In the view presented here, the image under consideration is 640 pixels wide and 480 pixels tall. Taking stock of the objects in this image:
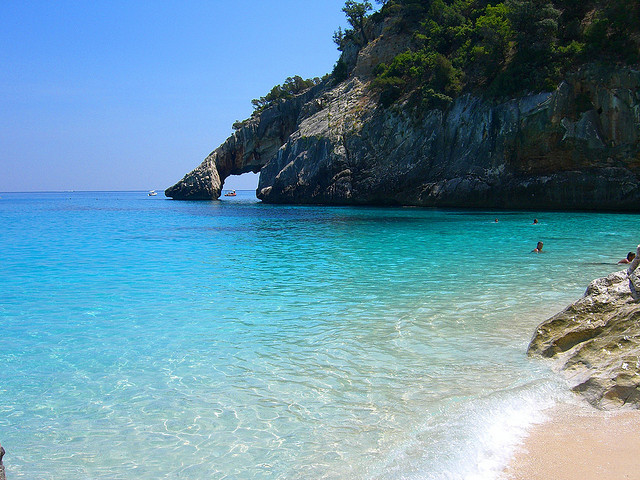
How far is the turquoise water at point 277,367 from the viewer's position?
493 cm

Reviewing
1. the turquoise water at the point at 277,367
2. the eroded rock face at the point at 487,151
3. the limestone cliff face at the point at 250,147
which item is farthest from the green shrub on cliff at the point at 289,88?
the turquoise water at the point at 277,367

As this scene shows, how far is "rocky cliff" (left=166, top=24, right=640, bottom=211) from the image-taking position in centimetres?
3653

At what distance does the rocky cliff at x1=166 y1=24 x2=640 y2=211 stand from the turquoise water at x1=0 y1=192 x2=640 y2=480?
24.0 metres

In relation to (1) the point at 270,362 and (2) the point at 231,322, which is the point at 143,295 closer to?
(2) the point at 231,322

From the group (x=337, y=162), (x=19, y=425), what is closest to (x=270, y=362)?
(x=19, y=425)

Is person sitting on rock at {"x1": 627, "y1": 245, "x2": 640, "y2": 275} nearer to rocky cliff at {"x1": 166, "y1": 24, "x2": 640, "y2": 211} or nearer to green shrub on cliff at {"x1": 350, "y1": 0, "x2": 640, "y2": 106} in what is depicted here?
rocky cliff at {"x1": 166, "y1": 24, "x2": 640, "y2": 211}

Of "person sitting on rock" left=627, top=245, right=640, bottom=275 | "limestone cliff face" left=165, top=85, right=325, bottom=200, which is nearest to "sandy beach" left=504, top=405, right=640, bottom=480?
"person sitting on rock" left=627, top=245, right=640, bottom=275

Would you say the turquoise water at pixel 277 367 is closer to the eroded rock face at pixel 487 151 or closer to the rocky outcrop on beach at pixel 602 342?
the rocky outcrop on beach at pixel 602 342

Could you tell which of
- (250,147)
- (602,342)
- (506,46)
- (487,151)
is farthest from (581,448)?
(250,147)

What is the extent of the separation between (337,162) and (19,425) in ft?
159

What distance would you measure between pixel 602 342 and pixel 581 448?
2.19 m

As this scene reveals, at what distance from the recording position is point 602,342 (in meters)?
6.29

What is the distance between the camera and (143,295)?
12266mm

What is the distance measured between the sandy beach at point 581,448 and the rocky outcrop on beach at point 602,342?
35 cm
